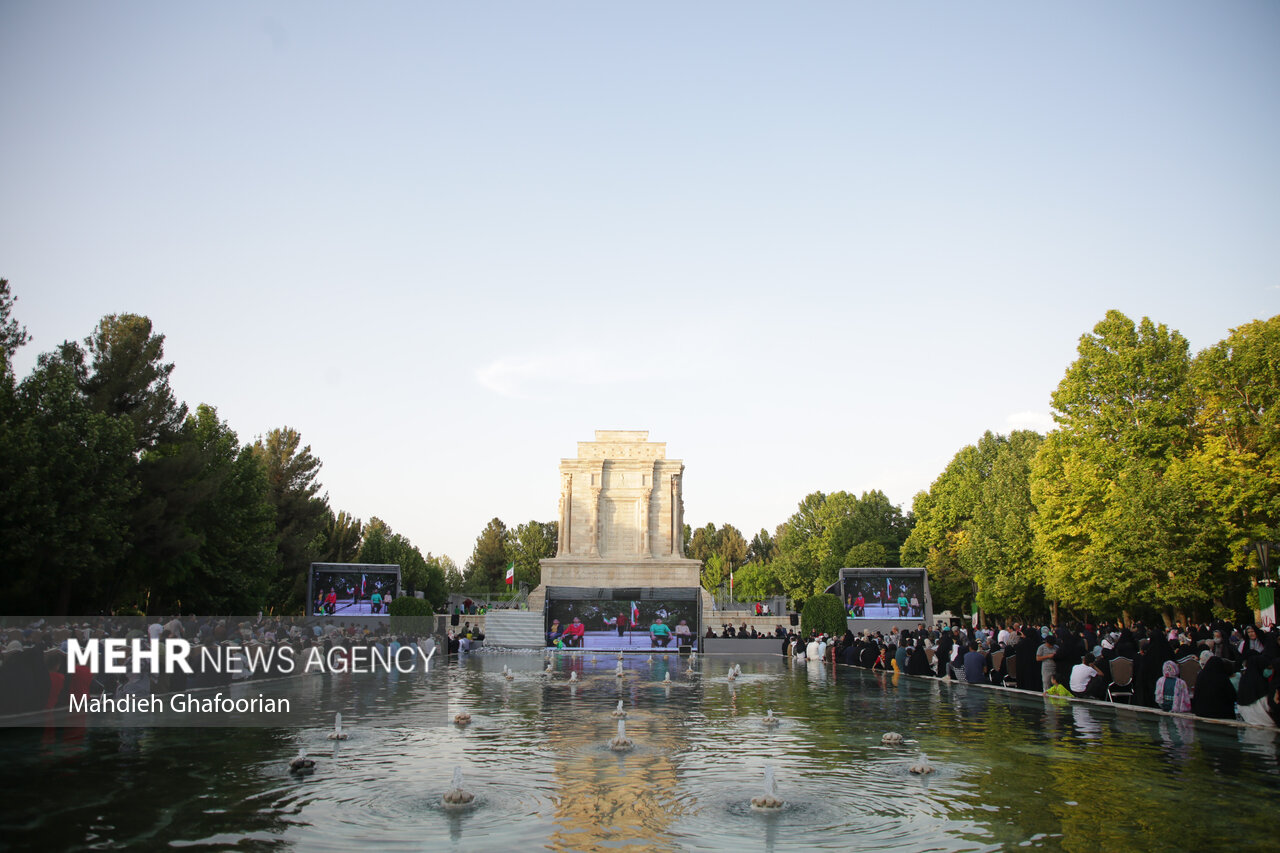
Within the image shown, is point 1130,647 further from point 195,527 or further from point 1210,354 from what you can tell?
point 195,527

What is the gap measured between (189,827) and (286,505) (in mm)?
57133

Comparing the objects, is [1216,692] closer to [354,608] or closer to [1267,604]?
[1267,604]

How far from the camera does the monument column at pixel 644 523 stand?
7875 centimetres

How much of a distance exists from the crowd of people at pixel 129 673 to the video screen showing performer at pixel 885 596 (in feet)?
88.8

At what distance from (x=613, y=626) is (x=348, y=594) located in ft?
49.1

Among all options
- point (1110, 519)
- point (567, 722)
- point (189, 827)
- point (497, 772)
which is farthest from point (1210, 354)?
point (189, 827)

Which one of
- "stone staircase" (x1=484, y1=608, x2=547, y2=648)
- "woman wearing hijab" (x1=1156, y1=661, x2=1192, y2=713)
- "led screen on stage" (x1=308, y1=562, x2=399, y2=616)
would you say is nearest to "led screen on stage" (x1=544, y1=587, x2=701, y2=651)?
"stone staircase" (x1=484, y1=608, x2=547, y2=648)

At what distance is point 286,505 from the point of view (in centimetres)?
6366

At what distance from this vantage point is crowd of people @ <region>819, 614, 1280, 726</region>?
18.2 metres

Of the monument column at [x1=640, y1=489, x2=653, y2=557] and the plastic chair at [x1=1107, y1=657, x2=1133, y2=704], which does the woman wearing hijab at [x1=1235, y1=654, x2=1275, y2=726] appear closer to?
the plastic chair at [x1=1107, y1=657, x2=1133, y2=704]

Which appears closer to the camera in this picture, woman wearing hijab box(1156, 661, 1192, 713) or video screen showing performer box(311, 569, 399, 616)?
woman wearing hijab box(1156, 661, 1192, 713)

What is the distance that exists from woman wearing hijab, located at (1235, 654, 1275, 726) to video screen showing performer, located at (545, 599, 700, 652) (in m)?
38.0

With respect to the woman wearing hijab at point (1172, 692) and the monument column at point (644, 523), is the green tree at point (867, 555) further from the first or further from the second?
the woman wearing hijab at point (1172, 692)

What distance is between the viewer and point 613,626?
54.7 metres
